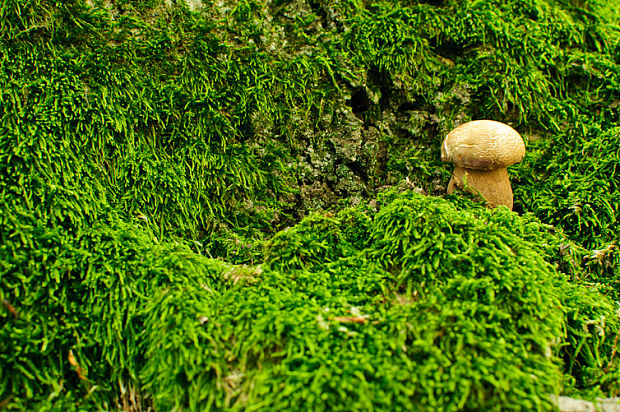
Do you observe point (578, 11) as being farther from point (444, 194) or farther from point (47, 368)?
point (47, 368)

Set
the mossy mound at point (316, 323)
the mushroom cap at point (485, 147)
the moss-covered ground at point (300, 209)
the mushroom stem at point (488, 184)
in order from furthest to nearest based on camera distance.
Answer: the mushroom stem at point (488, 184), the mushroom cap at point (485, 147), the moss-covered ground at point (300, 209), the mossy mound at point (316, 323)

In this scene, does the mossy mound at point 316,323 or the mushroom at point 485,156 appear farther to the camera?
the mushroom at point 485,156

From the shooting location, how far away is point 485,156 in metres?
2.43

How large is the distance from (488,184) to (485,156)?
0.80ft

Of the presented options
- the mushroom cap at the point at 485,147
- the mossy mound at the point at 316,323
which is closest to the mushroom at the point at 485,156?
the mushroom cap at the point at 485,147

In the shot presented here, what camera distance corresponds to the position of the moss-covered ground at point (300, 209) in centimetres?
147

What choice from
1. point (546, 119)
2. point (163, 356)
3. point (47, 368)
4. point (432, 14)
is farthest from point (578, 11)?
point (47, 368)

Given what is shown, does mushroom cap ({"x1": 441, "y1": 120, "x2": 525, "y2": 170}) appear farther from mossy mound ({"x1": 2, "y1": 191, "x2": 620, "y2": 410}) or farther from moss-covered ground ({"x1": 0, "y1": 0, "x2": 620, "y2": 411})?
mossy mound ({"x1": 2, "y1": 191, "x2": 620, "y2": 410})

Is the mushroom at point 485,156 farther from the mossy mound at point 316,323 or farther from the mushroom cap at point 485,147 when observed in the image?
the mossy mound at point 316,323

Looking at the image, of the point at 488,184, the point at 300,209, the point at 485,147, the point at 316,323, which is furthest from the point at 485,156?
the point at 316,323

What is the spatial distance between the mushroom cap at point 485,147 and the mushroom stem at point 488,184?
0.09 meters

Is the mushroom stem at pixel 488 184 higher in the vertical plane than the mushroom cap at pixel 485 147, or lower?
lower

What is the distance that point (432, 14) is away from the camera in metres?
2.95

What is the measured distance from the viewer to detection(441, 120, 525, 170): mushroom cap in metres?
2.44
